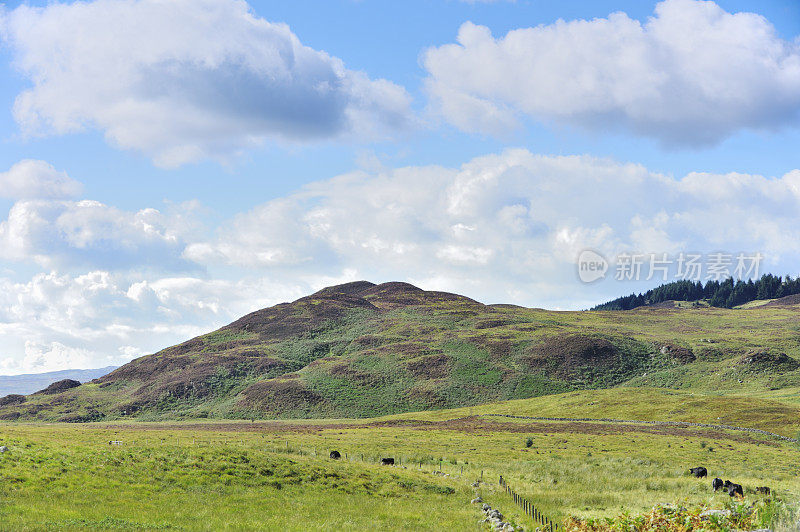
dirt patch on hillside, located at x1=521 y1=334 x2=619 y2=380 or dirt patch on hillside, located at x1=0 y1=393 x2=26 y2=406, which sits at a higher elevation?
dirt patch on hillside, located at x1=521 y1=334 x2=619 y2=380

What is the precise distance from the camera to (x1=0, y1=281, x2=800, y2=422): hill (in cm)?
12306

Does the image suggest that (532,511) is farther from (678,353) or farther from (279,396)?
(678,353)

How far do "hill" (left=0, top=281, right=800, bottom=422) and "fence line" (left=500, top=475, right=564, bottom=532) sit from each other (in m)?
80.0

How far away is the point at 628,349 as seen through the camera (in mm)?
146000

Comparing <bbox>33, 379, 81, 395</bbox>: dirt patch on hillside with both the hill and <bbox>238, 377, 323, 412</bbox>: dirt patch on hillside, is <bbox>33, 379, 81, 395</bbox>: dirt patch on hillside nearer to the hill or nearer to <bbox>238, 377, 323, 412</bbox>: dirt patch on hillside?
the hill

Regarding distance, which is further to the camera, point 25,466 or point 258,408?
point 258,408

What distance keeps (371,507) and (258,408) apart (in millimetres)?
96388

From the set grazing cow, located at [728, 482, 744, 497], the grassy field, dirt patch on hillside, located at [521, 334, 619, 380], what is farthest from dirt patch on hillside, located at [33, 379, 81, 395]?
grazing cow, located at [728, 482, 744, 497]

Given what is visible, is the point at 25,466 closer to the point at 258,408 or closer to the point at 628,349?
the point at 258,408

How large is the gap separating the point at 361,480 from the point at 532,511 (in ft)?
41.2

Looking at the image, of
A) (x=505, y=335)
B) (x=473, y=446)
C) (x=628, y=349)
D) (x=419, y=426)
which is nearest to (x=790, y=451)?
(x=473, y=446)

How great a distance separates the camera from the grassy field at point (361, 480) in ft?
88.9

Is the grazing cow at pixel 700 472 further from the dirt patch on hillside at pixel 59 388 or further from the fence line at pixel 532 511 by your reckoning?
the dirt patch on hillside at pixel 59 388

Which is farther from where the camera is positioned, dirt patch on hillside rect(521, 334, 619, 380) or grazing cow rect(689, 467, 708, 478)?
dirt patch on hillside rect(521, 334, 619, 380)
